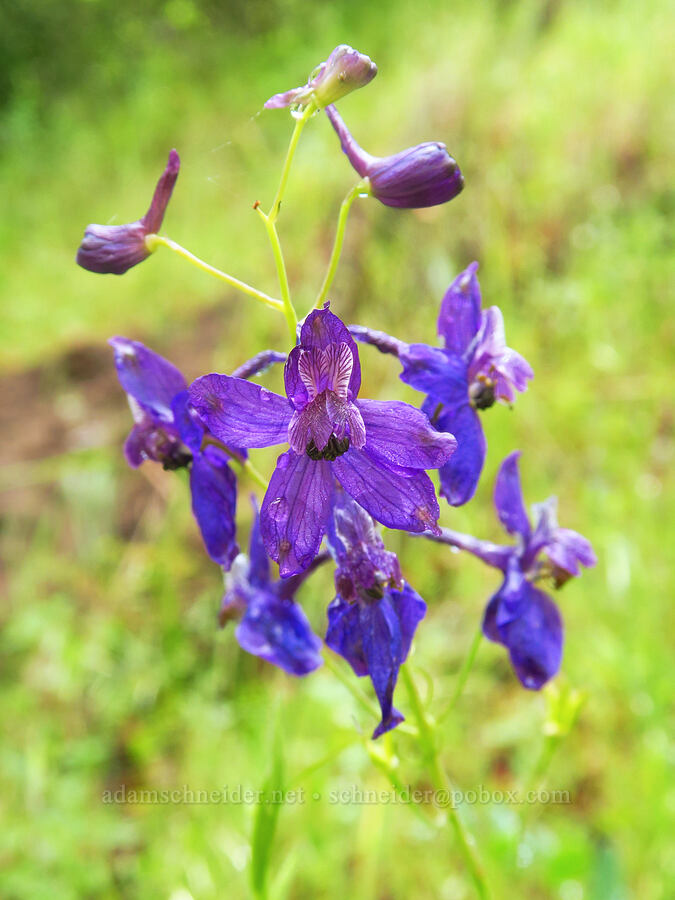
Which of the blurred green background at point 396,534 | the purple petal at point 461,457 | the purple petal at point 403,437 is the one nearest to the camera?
the purple petal at point 403,437

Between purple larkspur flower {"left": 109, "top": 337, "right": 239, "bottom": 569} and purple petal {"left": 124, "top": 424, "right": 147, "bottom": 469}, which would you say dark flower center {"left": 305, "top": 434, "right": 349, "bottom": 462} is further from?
purple petal {"left": 124, "top": 424, "right": 147, "bottom": 469}

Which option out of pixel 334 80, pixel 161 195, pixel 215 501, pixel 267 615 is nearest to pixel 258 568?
pixel 267 615

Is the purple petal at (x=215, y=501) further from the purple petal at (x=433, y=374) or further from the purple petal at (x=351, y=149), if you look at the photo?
the purple petal at (x=351, y=149)

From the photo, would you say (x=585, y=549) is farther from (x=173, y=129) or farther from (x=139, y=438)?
(x=173, y=129)

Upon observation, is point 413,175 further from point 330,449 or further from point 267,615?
point 267,615

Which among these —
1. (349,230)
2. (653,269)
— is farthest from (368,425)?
(349,230)

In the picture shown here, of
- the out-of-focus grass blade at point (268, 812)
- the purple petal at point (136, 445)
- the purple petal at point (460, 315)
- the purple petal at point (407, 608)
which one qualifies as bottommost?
the out-of-focus grass blade at point (268, 812)

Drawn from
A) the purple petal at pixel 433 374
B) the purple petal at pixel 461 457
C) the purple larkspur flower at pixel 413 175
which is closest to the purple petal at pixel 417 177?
the purple larkspur flower at pixel 413 175
